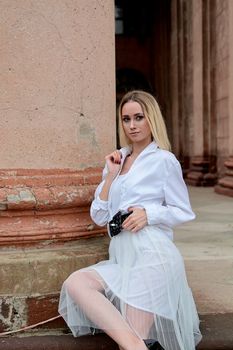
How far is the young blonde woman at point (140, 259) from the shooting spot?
2326 mm

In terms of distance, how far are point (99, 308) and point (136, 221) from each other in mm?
440

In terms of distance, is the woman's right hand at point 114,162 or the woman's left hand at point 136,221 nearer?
the woman's left hand at point 136,221

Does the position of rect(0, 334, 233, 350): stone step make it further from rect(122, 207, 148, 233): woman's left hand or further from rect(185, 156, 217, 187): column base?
rect(185, 156, 217, 187): column base

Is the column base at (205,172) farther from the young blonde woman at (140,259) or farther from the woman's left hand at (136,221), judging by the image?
the woman's left hand at (136,221)

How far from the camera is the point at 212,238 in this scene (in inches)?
195

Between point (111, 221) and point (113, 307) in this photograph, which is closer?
point (113, 307)

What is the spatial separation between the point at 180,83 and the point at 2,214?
13.6 m

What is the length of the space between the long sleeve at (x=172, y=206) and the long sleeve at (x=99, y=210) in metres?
0.24

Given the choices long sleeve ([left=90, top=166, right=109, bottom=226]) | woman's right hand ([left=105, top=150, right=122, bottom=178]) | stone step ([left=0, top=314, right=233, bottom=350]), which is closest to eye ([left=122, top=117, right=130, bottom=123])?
woman's right hand ([left=105, top=150, right=122, bottom=178])

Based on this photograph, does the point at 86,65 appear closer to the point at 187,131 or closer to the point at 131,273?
the point at 131,273

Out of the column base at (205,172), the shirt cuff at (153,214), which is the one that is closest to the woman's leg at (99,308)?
the shirt cuff at (153,214)

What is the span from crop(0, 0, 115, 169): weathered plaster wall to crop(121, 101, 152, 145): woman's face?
0.27m

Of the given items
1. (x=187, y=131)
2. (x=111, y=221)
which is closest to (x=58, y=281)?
(x=111, y=221)

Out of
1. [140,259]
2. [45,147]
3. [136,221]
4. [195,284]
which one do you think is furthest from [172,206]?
[195,284]
